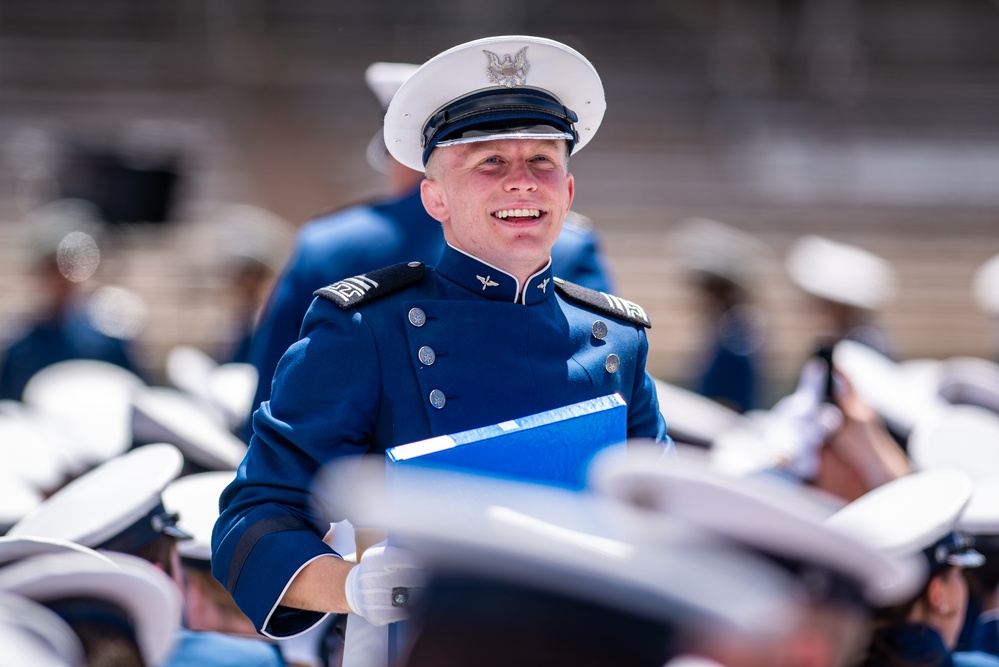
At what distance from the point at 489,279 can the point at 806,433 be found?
5.63ft

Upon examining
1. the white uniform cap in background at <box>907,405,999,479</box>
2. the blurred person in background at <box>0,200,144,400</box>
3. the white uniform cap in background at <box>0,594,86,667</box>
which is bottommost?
the blurred person in background at <box>0,200,144,400</box>

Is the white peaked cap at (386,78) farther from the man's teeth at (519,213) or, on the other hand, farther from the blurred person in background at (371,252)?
the man's teeth at (519,213)

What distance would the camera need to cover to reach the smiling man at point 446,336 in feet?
5.56

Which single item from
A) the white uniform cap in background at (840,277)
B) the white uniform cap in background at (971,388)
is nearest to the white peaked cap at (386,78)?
the white uniform cap in background at (971,388)

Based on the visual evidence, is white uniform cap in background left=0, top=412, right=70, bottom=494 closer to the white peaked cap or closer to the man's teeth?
the white peaked cap

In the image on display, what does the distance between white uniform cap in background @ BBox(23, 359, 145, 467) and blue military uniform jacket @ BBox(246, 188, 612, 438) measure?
82 cm

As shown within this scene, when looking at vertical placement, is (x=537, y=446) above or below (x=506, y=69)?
below

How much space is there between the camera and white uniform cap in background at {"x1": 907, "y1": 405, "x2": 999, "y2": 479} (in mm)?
3322

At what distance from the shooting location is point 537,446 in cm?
164

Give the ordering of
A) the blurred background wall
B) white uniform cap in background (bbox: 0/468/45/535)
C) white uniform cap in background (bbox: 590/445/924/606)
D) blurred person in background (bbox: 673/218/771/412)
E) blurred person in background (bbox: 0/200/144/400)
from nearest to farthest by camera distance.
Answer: white uniform cap in background (bbox: 590/445/924/606), white uniform cap in background (bbox: 0/468/45/535), blurred person in background (bbox: 0/200/144/400), blurred person in background (bbox: 673/218/771/412), the blurred background wall

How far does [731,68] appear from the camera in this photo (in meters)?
14.8

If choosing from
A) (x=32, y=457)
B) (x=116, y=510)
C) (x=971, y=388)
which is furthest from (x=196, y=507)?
(x=971, y=388)

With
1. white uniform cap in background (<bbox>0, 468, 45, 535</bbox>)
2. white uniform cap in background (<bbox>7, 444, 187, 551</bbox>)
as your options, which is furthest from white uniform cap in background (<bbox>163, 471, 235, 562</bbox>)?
white uniform cap in background (<bbox>0, 468, 45, 535</bbox>)

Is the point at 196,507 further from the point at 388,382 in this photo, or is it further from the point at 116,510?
the point at 388,382
